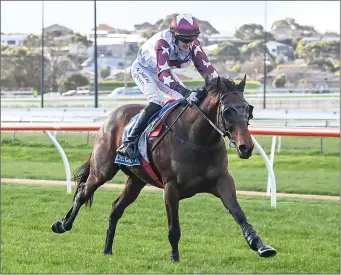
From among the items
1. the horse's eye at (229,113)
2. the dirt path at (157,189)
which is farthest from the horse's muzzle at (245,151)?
the dirt path at (157,189)

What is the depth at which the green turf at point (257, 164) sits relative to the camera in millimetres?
13108

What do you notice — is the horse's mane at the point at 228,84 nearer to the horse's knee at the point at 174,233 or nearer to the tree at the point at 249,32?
the horse's knee at the point at 174,233

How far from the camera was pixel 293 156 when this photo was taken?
55.6ft

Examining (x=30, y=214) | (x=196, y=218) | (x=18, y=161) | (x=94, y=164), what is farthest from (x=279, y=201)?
(x=18, y=161)

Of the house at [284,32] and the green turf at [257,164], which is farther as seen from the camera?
the house at [284,32]

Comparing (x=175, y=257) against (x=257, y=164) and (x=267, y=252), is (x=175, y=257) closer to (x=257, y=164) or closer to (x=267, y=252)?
(x=267, y=252)

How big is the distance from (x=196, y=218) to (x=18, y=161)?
9.57 m

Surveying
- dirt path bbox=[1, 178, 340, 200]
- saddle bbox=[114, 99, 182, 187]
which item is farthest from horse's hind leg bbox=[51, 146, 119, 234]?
dirt path bbox=[1, 178, 340, 200]

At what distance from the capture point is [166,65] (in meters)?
6.20

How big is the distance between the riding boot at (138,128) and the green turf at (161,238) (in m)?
0.85

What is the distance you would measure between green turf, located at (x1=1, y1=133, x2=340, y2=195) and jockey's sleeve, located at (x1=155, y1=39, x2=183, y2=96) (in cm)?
642

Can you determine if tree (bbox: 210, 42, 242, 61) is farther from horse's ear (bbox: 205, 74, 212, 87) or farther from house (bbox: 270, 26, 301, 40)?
horse's ear (bbox: 205, 74, 212, 87)

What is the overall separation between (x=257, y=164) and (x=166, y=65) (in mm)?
10293

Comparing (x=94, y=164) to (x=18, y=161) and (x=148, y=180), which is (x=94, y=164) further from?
(x=18, y=161)
